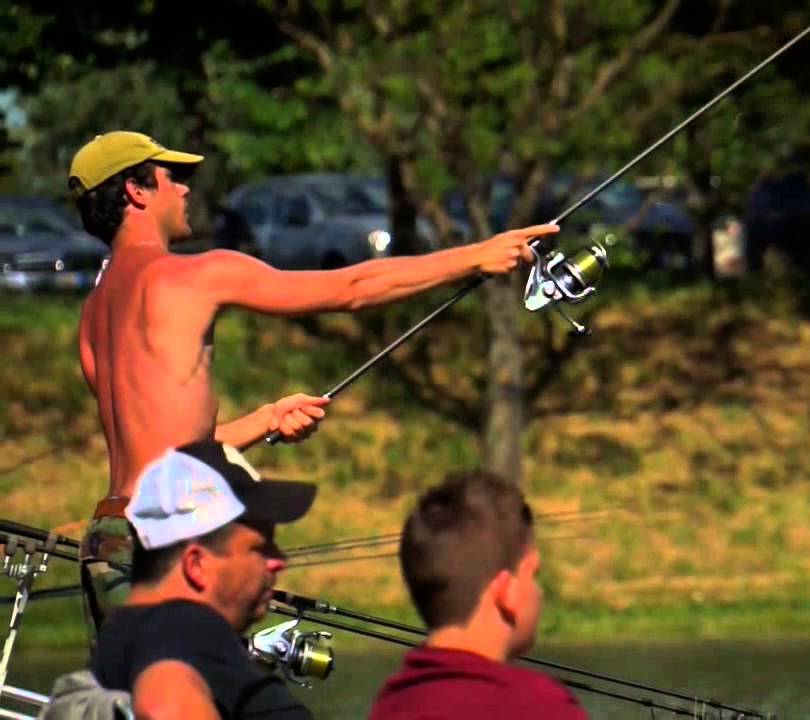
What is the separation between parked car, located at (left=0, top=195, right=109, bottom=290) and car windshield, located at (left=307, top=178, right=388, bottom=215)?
260 cm

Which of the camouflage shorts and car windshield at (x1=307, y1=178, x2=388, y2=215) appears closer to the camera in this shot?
the camouflage shorts

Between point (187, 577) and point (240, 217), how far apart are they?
22201 millimetres

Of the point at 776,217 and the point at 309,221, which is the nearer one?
the point at 776,217

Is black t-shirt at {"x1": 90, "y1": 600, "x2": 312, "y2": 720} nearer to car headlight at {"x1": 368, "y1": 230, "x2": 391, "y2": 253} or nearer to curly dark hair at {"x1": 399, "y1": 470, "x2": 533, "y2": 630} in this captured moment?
curly dark hair at {"x1": 399, "y1": 470, "x2": 533, "y2": 630}

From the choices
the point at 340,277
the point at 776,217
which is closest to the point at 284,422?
the point at 340,277

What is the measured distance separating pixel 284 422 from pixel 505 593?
8.63 feet

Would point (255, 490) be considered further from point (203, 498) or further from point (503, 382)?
point (503, 382)

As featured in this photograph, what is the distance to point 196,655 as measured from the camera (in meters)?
3.87

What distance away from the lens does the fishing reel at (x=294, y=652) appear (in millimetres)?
6262

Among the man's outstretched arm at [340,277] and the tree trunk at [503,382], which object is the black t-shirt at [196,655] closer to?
the man's outstretched arm at [340,277]

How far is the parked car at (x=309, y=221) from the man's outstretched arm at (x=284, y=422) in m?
15.9

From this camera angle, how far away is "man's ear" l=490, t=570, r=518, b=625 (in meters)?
3.71

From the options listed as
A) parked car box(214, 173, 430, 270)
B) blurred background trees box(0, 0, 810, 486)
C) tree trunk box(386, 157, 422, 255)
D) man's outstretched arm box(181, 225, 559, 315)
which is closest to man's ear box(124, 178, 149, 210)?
man's outstretched arm box(181, 225, 559, 315)

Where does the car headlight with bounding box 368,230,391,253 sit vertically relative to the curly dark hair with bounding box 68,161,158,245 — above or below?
above
